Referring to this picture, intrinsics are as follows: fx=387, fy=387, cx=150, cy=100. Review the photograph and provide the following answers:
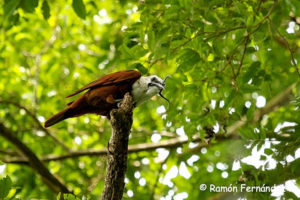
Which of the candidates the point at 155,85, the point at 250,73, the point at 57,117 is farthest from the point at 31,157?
the point at 250,73

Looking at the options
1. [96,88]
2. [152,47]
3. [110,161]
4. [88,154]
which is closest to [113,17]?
[88,154]

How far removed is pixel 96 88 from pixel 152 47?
1.11 m

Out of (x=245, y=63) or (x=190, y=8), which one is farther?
(x=245, y=63)

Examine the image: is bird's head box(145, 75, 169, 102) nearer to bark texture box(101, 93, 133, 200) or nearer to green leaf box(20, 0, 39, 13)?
bark texture box(101, 93, 133, 200)

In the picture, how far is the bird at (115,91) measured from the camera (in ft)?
13.8

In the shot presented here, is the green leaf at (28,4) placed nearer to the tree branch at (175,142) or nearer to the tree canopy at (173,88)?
the tree canopy at (173,88)

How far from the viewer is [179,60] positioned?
391cm

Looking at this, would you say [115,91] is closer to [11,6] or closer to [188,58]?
[188,58]

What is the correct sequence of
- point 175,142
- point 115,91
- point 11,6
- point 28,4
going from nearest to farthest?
point 11,6 < point 28,4 < point 115,91 < point 175,142

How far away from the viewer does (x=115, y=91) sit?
429 centimetres

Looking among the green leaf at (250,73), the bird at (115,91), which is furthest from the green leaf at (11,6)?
the green leaf at (250,73)

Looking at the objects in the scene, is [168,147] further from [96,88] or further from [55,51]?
[55,51]

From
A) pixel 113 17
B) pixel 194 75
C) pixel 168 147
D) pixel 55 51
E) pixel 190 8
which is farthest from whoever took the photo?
pixel 113 17

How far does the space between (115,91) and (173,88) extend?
0.64m
